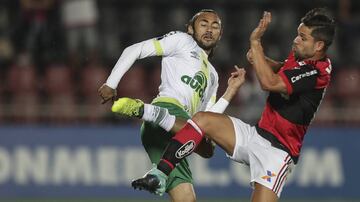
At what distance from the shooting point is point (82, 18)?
51.6 ft

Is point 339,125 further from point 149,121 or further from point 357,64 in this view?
point 149,121

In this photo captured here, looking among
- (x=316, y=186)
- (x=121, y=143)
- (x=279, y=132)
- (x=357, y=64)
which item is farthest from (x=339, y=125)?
(x=279, y=132)

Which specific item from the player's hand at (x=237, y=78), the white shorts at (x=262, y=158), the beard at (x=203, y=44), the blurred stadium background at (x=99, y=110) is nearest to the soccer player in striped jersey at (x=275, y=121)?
the white shorts at (x=262, y=158)

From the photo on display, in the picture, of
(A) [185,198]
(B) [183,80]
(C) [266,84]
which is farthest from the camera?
(B) [183,80]

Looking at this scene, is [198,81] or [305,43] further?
[198,81]

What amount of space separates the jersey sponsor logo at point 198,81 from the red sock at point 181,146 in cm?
67

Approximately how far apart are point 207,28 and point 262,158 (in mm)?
1306

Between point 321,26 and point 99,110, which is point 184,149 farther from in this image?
point 99,110

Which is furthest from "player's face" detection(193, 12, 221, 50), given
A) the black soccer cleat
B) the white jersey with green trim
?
the black soccer cleat

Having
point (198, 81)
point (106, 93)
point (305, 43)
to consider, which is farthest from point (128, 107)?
point (305, 43)

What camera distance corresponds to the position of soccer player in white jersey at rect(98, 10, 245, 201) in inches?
328

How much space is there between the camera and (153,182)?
24.8 ft

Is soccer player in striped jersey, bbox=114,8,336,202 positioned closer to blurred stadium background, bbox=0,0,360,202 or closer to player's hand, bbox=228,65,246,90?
player's hand, bbox=228,65,246,90

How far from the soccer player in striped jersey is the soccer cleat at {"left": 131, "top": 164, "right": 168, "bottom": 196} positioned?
0.44ft
